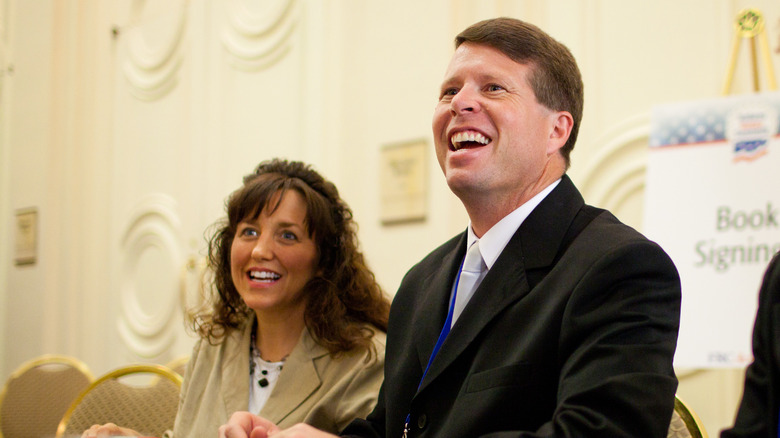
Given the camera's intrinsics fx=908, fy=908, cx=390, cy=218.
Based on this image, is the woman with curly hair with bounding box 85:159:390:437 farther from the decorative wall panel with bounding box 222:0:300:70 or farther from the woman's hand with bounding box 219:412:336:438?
the decorative wall panel with bounding box 222:0:300:70

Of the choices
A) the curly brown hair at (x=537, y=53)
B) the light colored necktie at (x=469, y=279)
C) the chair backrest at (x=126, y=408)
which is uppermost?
the curly brown hair at (x=537, y=53)

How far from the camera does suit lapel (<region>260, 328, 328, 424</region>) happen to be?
8.79 ft

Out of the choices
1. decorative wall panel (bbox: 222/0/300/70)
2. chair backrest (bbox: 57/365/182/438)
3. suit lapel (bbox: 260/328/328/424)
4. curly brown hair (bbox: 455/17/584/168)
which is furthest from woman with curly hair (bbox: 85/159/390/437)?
decorative wall panel (bbox: 222/0/300/70)

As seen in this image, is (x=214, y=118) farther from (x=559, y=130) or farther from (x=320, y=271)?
(x=559, y=130)

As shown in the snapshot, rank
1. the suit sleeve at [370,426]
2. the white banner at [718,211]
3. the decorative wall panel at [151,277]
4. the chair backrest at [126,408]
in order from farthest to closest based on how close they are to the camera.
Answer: the decorative wall panel at [151,277], the white banner at [718,211], the chair backrest at [126,408], the suit sleeve at [370,426]

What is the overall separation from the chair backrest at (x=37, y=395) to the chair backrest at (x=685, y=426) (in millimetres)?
3174

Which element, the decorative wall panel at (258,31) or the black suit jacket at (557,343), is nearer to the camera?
the black suit jacket at (557,343)

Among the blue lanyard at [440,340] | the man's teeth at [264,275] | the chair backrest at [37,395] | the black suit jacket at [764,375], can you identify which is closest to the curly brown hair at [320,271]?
the man's teeth at [264,275]

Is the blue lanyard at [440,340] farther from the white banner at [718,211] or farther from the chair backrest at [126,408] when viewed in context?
the white banner at [718,211]

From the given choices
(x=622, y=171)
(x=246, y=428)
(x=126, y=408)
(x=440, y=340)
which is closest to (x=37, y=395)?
(x=126, y=408)

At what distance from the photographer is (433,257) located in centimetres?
226

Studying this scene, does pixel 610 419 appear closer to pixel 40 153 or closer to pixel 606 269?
pixel 606 269

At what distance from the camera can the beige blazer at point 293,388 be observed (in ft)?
8.63

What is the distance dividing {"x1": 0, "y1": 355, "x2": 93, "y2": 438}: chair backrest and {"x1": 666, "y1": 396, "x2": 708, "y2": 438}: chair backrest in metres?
3.17
